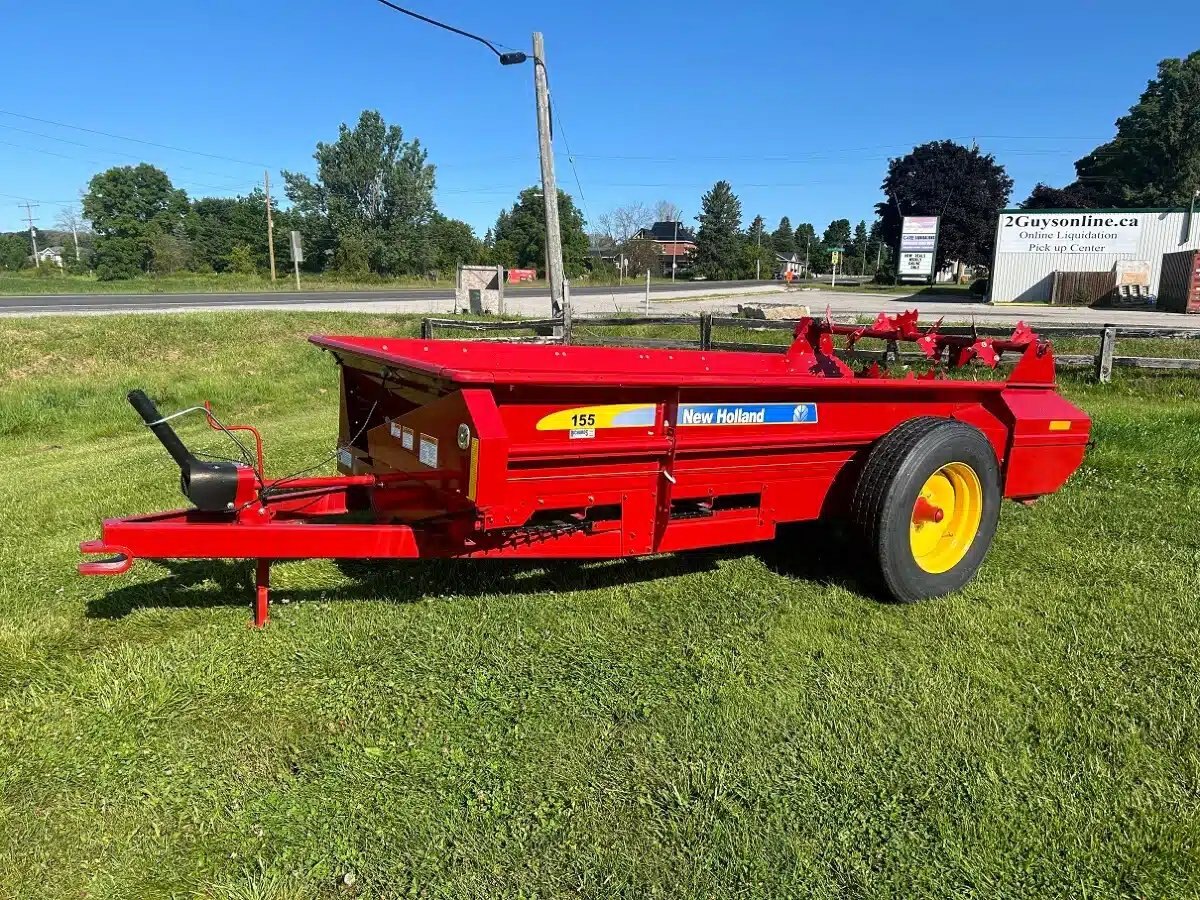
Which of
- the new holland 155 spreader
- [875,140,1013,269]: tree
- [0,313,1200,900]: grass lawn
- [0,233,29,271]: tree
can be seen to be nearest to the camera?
[0,313,1200,900]: grass lawn

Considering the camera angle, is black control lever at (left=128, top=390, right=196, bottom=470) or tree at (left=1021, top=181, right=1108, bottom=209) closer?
black control lever at (left=128, top=390, right=196, bottom=470)

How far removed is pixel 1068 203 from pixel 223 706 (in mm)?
69311

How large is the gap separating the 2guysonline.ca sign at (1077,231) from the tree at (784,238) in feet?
339

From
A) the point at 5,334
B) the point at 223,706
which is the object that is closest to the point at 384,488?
the point at 223,706

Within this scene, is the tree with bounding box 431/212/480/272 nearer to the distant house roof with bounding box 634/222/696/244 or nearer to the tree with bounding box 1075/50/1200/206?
the distant house roof with bounding box 634/222/696/244

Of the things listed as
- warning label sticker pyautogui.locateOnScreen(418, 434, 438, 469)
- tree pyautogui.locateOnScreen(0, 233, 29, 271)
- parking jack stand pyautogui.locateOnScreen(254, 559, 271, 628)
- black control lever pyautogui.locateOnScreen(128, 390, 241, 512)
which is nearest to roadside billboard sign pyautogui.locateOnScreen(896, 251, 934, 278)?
warning label sticker pyautogui.locateOnScreen(418, 434, 438, 469)

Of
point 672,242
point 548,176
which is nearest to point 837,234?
point 672,242

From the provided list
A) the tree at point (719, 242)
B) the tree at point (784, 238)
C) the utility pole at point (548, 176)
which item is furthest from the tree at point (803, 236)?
the utility pole at point (548, 176)

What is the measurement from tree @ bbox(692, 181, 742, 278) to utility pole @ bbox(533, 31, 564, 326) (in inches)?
3099

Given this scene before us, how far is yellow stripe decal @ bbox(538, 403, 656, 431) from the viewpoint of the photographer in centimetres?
304

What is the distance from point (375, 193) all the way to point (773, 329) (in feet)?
186

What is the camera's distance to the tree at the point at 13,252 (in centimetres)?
7338

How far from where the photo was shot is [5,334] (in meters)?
11.3

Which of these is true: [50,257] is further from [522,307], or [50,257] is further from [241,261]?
[522,307]
